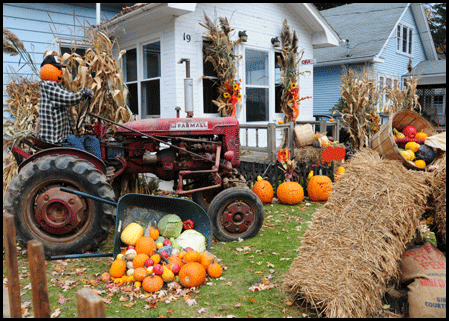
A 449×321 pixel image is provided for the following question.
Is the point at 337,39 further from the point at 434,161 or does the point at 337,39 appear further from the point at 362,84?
the point at 434,161

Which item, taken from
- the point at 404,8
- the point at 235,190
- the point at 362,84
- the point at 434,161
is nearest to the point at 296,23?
the point at 362,84

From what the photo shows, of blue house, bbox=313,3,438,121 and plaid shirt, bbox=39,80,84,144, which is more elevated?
blue house, bbox=313,3,438,121

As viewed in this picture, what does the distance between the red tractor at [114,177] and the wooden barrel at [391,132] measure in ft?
5.86

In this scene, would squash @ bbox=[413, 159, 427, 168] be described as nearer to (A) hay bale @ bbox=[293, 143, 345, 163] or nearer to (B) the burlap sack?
(B) the burlap sack

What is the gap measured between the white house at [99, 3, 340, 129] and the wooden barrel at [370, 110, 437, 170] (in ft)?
16.0

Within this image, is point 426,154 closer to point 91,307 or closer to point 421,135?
point 421,135

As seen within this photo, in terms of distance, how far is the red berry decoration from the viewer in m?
4.12

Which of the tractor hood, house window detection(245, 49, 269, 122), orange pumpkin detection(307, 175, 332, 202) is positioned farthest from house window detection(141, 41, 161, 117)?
orange pumpkin detection(307, 175, 332, 202)

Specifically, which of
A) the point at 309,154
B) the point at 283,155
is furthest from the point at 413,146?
the point at 309,154

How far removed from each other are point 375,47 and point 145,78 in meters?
13.1

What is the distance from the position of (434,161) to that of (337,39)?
8.96 meters

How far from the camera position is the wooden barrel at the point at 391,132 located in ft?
11.5

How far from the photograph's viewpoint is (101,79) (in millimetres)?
5918

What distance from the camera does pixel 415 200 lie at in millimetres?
3154
